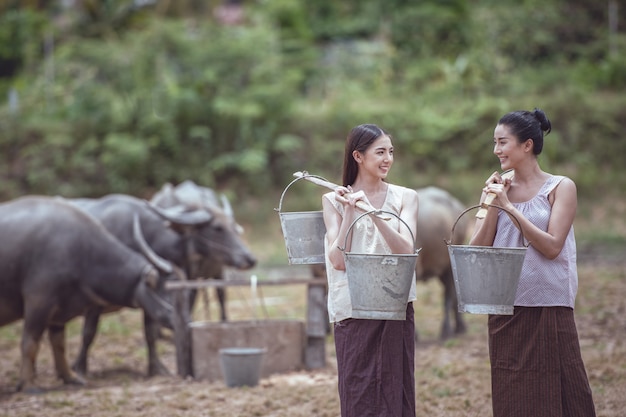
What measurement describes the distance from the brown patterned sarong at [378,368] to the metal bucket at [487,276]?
1.25 ft

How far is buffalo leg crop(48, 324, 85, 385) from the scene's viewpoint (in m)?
8.13

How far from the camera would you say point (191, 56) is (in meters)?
21.0

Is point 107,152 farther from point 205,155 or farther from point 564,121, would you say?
point 564,121

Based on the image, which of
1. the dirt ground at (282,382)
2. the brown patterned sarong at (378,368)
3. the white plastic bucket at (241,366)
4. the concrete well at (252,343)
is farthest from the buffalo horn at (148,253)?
the brown patterned sarong at (378,368)

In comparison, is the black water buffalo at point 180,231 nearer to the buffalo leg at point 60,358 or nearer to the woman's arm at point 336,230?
the buffalo leg at point 60,358

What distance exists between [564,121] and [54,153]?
1197cm

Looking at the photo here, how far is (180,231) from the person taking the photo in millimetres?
9484

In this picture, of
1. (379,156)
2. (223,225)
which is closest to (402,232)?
(379,156)

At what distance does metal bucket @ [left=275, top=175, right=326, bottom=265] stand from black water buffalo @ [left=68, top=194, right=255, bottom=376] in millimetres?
5102

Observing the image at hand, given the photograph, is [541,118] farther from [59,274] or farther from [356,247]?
[59,274]

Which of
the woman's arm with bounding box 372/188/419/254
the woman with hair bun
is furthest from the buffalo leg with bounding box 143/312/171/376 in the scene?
the woman with hair bun

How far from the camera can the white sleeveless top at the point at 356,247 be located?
3.95 metres

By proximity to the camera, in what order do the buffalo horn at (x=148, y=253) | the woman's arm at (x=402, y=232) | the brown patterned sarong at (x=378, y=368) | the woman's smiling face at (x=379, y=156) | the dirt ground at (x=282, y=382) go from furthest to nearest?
the buffalo horn at (x=148, y=253), the dirt ground at (x=282, y=382), the woman's smiling face at (x=379, y=156), the brown patterned sarong at (x=378, y=368), the woman's arm at (x=402, y=232)

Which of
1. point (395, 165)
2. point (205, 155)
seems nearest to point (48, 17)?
point (205, 155)
